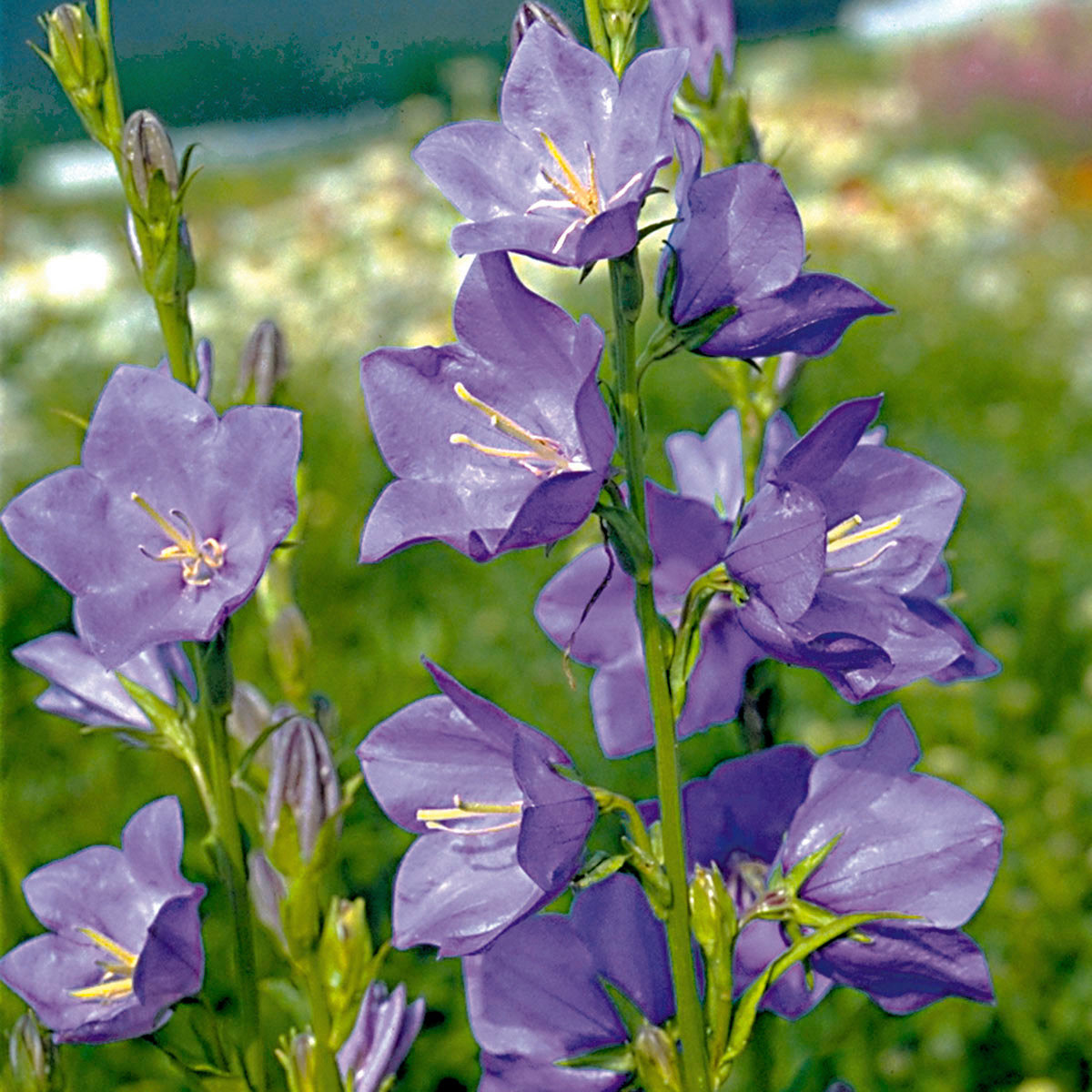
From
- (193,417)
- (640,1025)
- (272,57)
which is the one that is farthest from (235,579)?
(272,57)

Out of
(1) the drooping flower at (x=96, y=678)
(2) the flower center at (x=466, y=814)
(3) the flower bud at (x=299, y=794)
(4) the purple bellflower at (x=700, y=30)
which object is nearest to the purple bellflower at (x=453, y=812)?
(2) the flower center at (x=466, y=814)

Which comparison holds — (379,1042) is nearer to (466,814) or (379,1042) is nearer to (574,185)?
(466,814)

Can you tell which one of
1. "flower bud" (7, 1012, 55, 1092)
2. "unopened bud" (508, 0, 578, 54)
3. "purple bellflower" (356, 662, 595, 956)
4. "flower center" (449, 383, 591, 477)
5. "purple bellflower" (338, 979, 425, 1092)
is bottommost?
"purple bellflower" (338, 979, 425, 1092)

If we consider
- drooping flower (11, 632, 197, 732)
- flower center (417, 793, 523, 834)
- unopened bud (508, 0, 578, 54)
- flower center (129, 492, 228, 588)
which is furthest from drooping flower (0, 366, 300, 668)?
unopened bud (508, 0, 578, 54)

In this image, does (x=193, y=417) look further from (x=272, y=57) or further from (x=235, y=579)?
(x=272, y=57)

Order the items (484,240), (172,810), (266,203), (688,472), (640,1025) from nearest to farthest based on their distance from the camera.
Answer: (484,240) < (640,1025) < (172,810) < (688,472) < (266,203)

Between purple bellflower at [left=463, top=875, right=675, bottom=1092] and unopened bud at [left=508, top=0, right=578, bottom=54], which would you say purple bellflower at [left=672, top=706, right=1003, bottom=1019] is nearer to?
purple bellflower at [left=463, top=875, right=675, bottom=1092]

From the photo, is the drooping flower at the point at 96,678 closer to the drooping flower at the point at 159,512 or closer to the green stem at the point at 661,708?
the drooping flower at the point at 159,512
